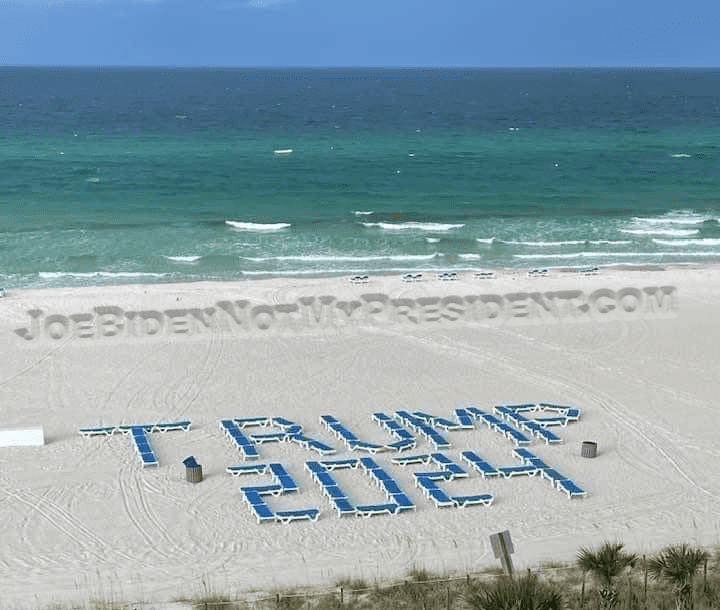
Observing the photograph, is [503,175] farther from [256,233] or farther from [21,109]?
[21,109]

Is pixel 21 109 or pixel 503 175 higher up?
pixel 21 109

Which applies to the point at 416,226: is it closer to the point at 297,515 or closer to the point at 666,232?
the point at 666,232

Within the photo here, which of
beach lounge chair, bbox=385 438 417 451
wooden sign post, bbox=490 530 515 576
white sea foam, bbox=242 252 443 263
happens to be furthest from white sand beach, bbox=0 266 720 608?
white sea foam, bbox=242 252 443 263

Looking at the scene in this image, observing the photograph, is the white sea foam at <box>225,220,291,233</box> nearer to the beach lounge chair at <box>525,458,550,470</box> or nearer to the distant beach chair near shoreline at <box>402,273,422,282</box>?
the distant beach chair near shoreline at <box>402,273,422,282</box>

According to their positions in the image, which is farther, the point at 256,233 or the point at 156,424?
the point at 256,233

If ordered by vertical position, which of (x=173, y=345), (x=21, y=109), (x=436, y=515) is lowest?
(x=436, y=515)

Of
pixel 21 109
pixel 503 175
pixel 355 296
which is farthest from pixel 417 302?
pixel 21 109

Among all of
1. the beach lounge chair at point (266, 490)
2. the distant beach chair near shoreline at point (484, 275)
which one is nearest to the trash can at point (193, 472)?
the beach lounge chair at point (266, 490)
